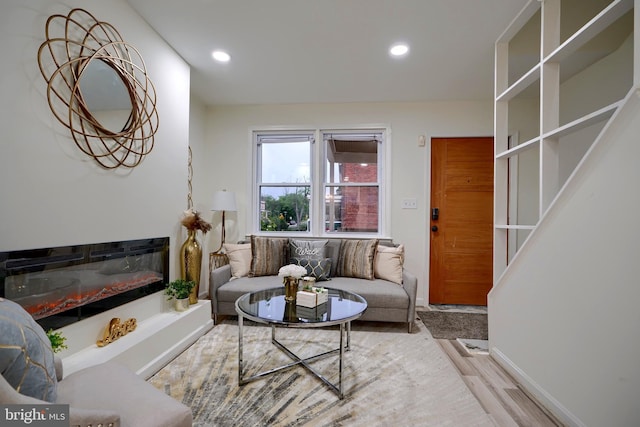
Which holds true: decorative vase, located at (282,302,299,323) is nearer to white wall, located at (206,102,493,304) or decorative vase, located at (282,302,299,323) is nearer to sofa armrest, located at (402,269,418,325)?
sofa armrest, located at (402,269,418,325)

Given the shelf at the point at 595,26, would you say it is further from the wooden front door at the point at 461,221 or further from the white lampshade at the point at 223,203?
the white lampshade at the point at 223,203

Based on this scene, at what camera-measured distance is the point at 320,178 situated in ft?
11.9

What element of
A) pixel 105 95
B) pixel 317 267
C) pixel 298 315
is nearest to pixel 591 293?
pixel 298 315

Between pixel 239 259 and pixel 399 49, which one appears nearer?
pixel 399 49

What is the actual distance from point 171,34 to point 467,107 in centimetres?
318

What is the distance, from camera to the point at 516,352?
190cm

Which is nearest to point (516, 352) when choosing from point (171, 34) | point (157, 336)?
point (157, 336)

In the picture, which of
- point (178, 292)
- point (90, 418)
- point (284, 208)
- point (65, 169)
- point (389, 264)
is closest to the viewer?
point (90, 418)

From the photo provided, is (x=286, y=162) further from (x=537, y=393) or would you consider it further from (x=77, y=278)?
(x=537, y=393)

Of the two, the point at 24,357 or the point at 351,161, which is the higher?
the point at 351,161

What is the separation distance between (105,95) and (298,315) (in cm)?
184

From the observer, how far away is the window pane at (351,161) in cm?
365

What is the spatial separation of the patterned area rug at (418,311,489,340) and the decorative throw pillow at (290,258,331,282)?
113 centimetres

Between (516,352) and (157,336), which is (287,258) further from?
(516,352)
